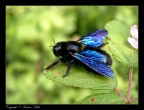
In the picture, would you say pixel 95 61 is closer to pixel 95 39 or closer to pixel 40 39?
pixel 95 39

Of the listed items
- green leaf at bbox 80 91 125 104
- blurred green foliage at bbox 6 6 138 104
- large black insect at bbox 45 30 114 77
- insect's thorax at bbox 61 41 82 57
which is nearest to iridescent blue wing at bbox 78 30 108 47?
large black insect at bbox 45 30 114 77

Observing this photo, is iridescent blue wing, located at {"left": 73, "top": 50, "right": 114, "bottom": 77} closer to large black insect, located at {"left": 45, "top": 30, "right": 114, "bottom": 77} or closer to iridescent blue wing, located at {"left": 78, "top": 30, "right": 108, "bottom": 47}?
large black insect, located at {"left": 45, "top": 30, "right": 114, "bottom": 77}

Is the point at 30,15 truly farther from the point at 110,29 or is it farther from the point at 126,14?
the point at 110,29

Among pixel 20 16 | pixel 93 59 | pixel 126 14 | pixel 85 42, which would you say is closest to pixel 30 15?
pixel 20 16

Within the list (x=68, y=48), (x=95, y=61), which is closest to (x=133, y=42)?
(x=95, y=61)

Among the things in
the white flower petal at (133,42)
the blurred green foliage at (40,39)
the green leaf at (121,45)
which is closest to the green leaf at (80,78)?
the green leaf at (121,45)

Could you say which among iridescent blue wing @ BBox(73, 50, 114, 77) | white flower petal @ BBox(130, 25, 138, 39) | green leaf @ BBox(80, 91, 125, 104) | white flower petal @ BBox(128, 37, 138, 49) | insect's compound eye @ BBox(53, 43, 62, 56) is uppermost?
white flower petal @ BBox(130, 25, 138, 39)
